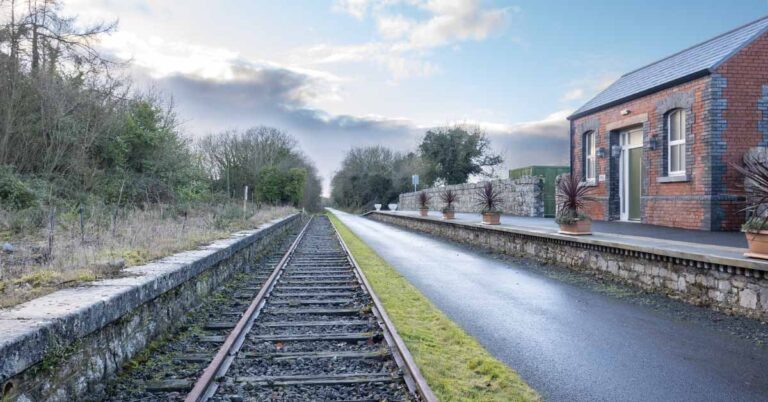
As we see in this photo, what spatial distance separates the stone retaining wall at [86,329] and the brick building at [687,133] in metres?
10.7

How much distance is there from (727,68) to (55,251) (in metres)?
13.6

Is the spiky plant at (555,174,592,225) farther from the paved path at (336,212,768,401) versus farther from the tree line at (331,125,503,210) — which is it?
the tree line at (331,125,503,210)

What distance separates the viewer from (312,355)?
4344 mm

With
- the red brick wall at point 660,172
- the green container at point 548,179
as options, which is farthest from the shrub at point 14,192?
the green container at point 548,179

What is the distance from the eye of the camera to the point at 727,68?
11367mm

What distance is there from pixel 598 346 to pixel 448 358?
1535 millimetres

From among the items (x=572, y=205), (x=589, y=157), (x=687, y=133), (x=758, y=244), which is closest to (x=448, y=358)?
(x=758, y=244)

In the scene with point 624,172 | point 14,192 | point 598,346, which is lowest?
point 598,346

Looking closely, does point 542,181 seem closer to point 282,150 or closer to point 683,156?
point 683,156

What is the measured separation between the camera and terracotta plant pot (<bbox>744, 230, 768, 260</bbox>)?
5.78 meters

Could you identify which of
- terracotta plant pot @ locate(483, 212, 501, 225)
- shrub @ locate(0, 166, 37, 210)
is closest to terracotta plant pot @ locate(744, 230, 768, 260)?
terracotta plant pot @ locate(483, 212, 501, 225)

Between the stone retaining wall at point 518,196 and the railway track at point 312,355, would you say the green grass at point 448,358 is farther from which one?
the stone retaining wall at point 518,196

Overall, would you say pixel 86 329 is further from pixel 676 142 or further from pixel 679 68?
pixel 679 68

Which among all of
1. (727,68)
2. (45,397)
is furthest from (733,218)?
(45,397)
